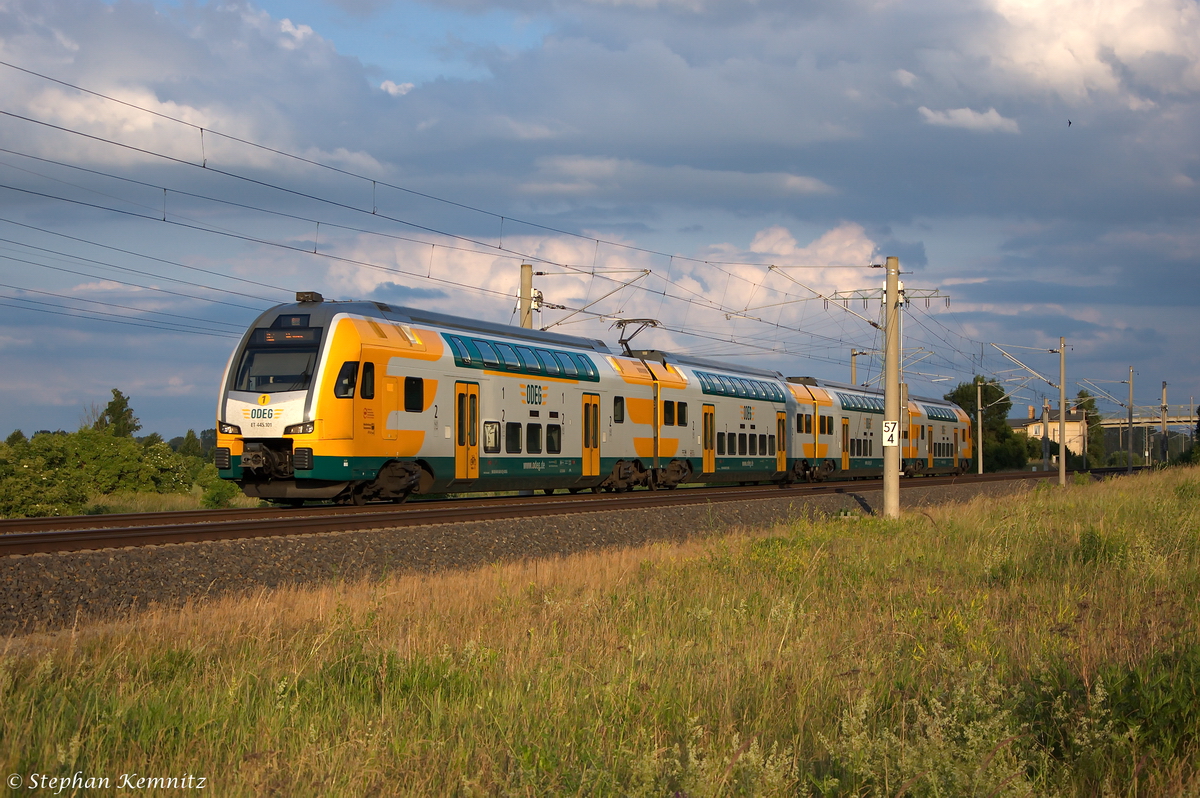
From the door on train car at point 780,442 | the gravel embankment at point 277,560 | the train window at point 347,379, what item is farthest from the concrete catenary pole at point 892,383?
the door on train car at point 780,442

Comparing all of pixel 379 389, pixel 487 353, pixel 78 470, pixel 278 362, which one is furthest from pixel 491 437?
pixel 78 470

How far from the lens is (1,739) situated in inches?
191

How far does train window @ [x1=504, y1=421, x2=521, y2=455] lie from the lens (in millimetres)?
22625

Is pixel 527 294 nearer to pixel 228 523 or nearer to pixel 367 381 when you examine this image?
pixel 367 381

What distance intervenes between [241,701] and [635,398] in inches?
874

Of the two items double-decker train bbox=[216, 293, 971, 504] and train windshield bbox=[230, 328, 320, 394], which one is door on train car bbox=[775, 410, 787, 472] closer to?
double-decker train bbox=[216, 293, 971, 504]

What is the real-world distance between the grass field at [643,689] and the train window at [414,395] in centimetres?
875

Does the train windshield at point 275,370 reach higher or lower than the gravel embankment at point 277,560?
higher

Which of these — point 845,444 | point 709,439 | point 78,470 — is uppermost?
point 709,439

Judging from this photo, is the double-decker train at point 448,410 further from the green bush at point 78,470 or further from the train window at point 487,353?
the green bush at point 78,470

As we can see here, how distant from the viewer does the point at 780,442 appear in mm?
36750

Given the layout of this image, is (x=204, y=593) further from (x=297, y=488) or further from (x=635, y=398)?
(x=635, y=398)

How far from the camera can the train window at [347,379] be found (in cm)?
1850

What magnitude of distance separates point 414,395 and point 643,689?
14.4 m
